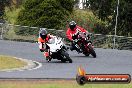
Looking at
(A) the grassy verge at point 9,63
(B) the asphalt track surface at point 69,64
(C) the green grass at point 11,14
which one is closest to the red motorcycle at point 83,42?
(B) the asphalt track surface at point 69,64

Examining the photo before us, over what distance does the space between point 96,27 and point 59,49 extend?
69.3ft

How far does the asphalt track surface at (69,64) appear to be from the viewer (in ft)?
62.4

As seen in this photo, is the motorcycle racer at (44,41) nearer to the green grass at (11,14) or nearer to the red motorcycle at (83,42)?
the red motorcycle at (83,42)

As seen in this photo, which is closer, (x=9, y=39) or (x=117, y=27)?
(x=9, y=39)

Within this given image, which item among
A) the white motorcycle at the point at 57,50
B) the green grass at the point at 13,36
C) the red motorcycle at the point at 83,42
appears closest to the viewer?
the white motorcycle at the point at 57,50

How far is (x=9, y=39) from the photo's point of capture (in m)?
38.9

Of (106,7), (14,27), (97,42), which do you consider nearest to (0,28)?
(14,27)

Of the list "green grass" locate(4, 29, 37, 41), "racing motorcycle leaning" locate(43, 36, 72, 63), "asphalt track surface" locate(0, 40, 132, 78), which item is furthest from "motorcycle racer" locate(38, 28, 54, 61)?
"green grass" locate(4, 29, 37, 41)

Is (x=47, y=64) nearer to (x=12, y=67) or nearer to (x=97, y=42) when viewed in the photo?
(x=12, y=67)

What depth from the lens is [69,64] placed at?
2378 cm

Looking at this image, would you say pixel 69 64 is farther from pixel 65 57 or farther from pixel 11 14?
pixel 11 14

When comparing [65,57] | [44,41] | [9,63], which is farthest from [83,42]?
[9,63]

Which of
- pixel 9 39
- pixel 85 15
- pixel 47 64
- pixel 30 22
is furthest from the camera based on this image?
pixel 85 15

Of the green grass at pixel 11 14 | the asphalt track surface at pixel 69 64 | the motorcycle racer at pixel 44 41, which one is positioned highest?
the motorcycle racer at pixel 44 41
